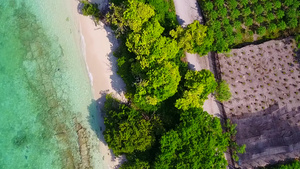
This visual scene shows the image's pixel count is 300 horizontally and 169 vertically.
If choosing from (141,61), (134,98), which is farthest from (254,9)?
(134,98)

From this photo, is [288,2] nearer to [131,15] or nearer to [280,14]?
[280,14]

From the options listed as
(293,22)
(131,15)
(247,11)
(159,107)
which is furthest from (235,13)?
(159,107)

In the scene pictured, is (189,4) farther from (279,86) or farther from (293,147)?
(293,147)

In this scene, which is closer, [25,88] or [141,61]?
[141,61]

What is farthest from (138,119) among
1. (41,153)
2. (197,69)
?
(41,153)

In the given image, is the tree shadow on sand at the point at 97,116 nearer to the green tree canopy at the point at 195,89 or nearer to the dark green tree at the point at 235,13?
the green tree canopy at the point at 195,89

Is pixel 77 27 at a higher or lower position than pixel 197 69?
higher

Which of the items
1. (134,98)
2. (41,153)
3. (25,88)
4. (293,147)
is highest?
(25,88)
